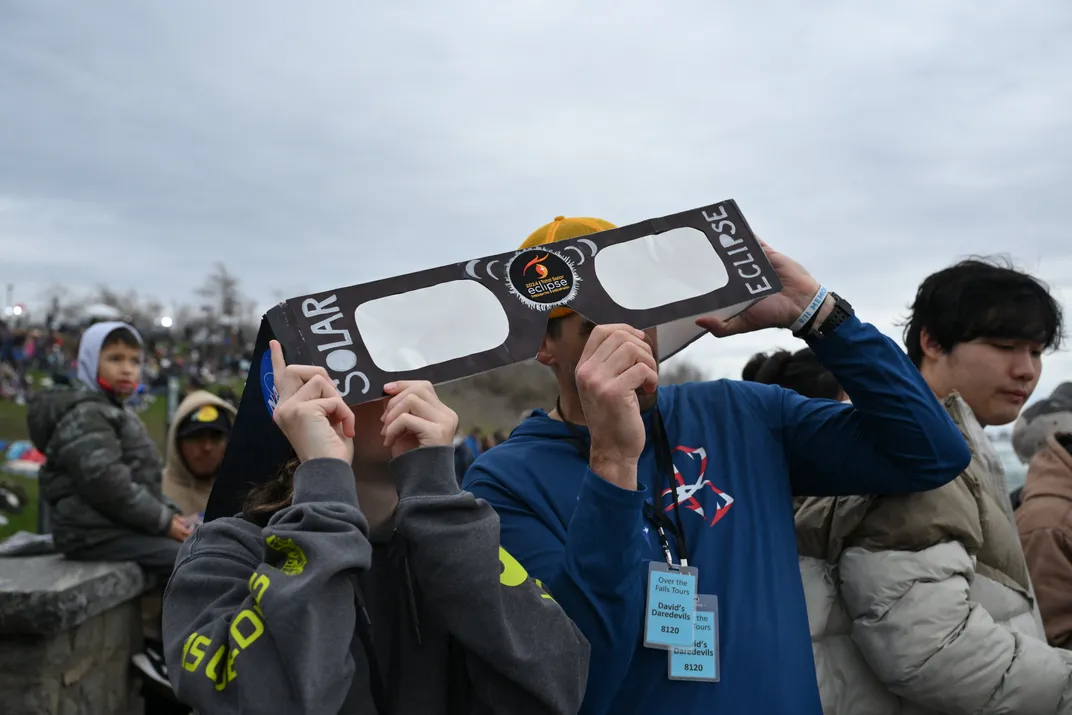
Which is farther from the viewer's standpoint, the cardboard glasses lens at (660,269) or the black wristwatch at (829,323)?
the black wristwatch at (829,323)

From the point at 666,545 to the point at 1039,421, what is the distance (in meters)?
3.05

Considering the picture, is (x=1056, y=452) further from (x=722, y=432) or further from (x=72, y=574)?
(x=72, y=574)

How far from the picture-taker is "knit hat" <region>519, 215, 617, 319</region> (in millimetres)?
1874

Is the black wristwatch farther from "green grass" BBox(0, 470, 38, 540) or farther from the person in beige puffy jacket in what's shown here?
"green grass" BBox(0, 470, 38, 540)

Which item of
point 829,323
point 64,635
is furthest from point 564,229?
point 64,635

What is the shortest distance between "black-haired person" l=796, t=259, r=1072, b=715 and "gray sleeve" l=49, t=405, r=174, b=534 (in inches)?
127

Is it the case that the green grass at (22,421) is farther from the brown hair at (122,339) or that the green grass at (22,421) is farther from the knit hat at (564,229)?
the knit hat at (564,229)

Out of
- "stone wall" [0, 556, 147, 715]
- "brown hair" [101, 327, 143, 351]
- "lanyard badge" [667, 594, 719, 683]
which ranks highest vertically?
"brown hair" [101, 327, 143, 351]

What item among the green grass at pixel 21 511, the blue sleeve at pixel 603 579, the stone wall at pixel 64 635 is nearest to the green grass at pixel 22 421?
the green grass at pixel 21 511

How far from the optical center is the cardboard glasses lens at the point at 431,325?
150 centimetres

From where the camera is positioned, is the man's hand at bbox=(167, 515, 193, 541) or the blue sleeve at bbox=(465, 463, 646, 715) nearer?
the blue sleeve at bbox=(465, 463, 646, 715)

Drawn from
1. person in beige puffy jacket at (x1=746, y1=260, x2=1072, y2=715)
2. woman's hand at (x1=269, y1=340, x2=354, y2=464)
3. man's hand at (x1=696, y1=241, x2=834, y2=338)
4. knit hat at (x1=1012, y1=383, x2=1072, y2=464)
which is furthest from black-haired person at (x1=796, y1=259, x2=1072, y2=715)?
knit hat at (x1=1012, y1=383, x2=1072, y2=464)

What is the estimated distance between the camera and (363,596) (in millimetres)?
1447

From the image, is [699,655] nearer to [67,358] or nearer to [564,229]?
[564,229]
